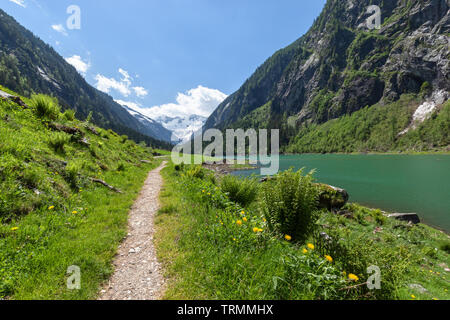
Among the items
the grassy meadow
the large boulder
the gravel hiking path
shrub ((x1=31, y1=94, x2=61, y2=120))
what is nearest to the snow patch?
the large boulder

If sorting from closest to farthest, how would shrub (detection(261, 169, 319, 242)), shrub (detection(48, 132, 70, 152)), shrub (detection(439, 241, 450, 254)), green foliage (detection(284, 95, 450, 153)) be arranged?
shrub (detection(261, 169, 319, 242)) < shrub (detection(48, 132, 70, 152)) < shrub (detection(439, 241, 450, 254)) < green foliage (detection(284, 95, 450, 153))

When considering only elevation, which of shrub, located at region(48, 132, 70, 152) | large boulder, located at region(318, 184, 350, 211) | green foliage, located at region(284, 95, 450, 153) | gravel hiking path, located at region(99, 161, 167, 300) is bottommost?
large boulder, located at region(318, 184, 350, 211)

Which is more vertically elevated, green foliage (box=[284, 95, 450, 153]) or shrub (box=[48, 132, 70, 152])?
green foliage (box=[284, 95, 450, 153])

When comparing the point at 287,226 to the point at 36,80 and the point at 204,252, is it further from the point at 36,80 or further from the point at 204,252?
the point at 36,80

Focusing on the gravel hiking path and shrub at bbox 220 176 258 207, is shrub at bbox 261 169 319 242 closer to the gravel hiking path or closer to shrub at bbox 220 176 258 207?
shrub at bbox 220 176 258 207

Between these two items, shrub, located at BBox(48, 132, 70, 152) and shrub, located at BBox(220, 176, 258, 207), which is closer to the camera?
shrub, located at BBox(220, 176, 258, 207)

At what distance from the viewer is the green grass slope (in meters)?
3.31

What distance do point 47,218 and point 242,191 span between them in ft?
20.8

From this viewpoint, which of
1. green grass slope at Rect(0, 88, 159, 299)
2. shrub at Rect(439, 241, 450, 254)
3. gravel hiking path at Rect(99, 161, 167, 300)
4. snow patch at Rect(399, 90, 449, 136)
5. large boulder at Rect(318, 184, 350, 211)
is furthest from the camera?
snow patch at Rect(399, 90, 449, 136)

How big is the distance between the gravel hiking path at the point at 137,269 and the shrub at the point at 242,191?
10.9 ft

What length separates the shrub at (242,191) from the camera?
7750 millimetres

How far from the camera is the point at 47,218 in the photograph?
5070 mm

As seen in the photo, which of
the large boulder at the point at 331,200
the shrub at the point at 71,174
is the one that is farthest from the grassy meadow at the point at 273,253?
the large boulder at the point at 331,200

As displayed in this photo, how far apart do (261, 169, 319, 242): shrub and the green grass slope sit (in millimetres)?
4159
